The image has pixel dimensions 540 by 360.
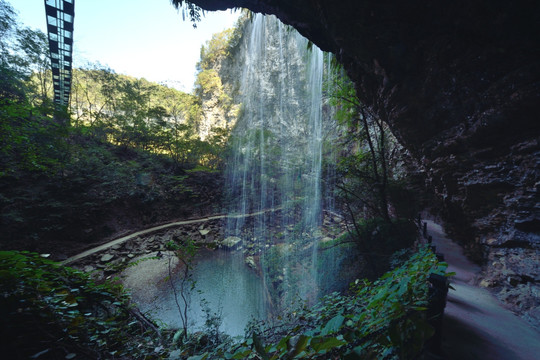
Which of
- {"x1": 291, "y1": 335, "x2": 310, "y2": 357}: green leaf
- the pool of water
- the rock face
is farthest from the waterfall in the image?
{"x1": 291, "y1": 335, "x2": 310, "y2": 357}: green leaf

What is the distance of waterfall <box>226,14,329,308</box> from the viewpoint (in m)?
8.11

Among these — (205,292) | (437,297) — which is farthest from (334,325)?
(205,292)

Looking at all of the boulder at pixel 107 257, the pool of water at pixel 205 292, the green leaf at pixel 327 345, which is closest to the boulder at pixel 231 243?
the pool of water at pixel 205 292

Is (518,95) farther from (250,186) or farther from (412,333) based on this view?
(250,186)

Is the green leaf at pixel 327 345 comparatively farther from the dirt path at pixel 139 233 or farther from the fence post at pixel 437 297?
the dirt path at pixel 139 233

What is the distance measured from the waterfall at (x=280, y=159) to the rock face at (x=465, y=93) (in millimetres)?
4710

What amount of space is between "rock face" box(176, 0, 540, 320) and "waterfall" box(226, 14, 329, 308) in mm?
4710

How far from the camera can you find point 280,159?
1814 cm

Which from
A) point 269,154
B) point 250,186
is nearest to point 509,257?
point 250,186

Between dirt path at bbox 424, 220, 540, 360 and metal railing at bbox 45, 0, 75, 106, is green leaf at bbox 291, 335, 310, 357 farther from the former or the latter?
metal railing at bbox 45, 0, 75, 106

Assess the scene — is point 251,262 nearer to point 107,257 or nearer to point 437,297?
point 107,257

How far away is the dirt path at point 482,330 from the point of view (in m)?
1.59

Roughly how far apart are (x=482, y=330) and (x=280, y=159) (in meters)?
16.7

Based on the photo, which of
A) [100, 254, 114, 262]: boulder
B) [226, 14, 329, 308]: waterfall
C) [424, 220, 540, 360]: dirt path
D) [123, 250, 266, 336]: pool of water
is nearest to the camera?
[424, 220, 540, 360]: dirt path
